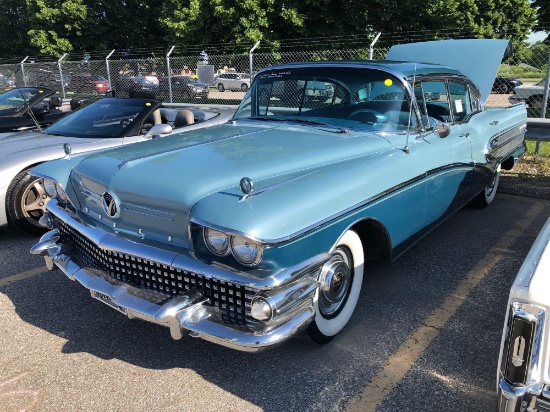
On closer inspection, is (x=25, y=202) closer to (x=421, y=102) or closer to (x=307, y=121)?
(x=307, y=121)

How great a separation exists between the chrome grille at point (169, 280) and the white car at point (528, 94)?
12.4 metres

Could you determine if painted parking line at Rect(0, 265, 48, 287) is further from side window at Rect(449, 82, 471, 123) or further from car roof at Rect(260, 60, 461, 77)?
side window at Rect(449, 82, 471, 123)

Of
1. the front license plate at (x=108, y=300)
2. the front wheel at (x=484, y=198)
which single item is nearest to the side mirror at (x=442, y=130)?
the front wheel at (x=484, y=198)

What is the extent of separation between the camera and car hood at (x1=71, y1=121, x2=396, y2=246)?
8.32 feet

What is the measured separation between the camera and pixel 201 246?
240 centimetres

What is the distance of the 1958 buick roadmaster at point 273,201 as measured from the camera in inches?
91.4

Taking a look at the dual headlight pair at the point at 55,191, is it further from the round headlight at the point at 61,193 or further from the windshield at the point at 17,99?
the windshield at the point at 17,99

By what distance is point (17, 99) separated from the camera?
705 cm

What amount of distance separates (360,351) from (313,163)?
3.95ft

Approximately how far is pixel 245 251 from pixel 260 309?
287mm

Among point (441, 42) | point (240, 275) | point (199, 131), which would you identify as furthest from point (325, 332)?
point (441, 42)

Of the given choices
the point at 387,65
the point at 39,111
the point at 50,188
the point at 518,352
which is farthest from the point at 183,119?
the point at 518,352

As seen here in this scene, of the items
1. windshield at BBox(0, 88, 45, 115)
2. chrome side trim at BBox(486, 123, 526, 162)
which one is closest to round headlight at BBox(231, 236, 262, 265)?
chrome side trim at BBox(486, 123, 526, 162)

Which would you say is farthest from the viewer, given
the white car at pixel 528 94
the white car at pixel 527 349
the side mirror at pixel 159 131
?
the white car at pixel 528 94
